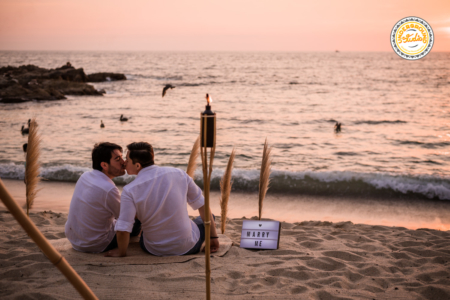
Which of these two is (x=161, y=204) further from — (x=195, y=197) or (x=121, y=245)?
(x=121, y=245)

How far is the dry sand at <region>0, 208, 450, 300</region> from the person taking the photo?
2.69 m

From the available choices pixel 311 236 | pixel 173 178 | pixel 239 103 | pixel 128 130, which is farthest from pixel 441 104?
pixel 173 178

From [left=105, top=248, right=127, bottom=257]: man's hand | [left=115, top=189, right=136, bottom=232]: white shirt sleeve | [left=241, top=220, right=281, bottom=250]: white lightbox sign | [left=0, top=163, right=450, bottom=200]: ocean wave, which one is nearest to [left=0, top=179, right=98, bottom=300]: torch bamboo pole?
[left=115, top=189, right=136, bottom=232]: white shirt sleeve

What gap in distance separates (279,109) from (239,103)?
117 inches

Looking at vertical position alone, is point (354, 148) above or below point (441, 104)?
below

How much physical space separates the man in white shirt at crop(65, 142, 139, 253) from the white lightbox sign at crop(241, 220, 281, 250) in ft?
4.65

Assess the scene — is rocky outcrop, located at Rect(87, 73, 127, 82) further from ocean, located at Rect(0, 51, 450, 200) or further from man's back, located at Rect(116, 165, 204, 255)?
man's back, located at Rect(116, 165, 204, 255)

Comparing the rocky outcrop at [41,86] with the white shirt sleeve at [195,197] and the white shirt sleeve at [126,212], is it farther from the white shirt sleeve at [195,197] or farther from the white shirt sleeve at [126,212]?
the white shirt sleeve at [195,197]

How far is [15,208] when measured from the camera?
124cm

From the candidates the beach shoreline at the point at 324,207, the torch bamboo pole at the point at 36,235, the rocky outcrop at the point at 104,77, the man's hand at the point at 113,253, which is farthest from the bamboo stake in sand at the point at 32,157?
the rocky outcrop at the point at 104,77

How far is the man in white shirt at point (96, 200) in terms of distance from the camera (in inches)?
130

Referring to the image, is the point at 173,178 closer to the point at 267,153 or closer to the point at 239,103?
the point at 267,153

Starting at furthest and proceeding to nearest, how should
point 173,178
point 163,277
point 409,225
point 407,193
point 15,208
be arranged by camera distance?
point 407,193
point 409,225
point 173,178
point 163,277
point 15,208

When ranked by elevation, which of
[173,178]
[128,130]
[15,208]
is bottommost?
[128,130]
